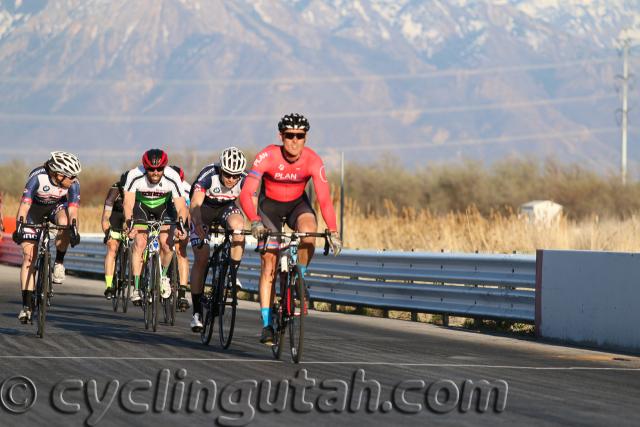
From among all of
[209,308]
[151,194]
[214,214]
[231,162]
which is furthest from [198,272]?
[151,194]

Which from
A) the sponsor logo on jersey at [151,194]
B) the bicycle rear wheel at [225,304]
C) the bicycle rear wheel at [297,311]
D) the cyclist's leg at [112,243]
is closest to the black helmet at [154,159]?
the sponsor logo on jersey at [151,194]

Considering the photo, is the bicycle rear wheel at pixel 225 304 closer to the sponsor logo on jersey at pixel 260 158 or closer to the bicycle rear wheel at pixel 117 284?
the sponsor logo on jersey at pixel 260 158

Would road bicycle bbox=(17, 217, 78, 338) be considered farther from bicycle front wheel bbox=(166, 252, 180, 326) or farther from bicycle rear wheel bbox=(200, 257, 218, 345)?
bicycle rear wheel bbox=(200, 257, 218, 345)

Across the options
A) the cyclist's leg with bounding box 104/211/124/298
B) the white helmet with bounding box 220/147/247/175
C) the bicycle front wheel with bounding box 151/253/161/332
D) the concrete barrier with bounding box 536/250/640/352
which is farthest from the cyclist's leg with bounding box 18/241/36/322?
the concrete barrier with bounding box 536/250/640/352

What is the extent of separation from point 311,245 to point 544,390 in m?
2.70

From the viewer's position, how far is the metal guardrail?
17.7m

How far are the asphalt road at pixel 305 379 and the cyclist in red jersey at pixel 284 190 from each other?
0.83 metres

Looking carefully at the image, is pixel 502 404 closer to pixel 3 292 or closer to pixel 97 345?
pixel 97 345

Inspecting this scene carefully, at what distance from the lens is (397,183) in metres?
67.4

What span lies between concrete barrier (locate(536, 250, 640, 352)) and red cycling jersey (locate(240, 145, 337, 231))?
411 centimetres

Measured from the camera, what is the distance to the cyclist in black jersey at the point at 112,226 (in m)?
19.1

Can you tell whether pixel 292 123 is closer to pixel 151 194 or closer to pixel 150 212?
pixel 151 194

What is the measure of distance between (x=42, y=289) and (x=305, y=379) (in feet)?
13.9

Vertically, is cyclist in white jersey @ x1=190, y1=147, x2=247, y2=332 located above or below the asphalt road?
above
